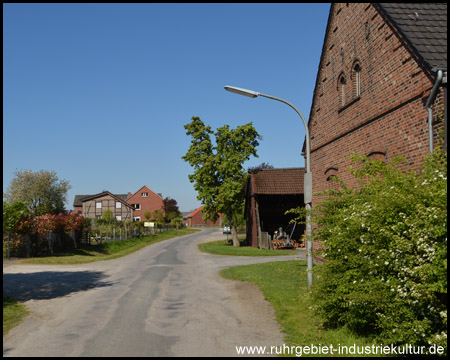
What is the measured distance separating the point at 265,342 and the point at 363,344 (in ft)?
5.35

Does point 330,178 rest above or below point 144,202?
below

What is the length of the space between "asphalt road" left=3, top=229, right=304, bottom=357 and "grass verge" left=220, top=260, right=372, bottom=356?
11.2 inches

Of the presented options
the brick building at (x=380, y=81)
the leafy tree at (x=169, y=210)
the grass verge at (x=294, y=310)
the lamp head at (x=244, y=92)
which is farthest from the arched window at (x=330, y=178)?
the leafy tree at (x=169, y=210)

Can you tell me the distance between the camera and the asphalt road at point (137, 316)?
6723mm

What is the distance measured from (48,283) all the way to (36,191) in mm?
41852

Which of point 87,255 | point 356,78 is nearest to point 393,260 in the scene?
point 356,78

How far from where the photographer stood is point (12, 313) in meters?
9.27

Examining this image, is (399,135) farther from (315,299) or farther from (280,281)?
(280,281)

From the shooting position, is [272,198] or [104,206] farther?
[104,206]

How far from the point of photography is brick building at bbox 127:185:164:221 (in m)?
85.4

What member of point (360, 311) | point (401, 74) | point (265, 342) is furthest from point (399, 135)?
point (265, 342)

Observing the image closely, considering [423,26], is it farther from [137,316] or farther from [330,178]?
[137,316]

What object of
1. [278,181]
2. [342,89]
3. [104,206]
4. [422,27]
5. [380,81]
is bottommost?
[104,206]

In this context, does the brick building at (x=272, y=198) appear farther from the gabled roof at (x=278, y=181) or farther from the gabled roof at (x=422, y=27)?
the gabled roof at (x=422, y=27)
